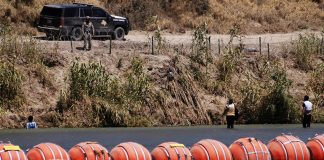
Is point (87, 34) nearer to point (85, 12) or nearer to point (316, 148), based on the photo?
point (85, 12)

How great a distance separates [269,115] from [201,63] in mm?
4709

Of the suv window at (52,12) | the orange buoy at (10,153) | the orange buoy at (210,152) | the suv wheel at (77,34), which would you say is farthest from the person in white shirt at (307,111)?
the orange buoy at (10,153)

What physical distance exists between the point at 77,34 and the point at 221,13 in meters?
16.1

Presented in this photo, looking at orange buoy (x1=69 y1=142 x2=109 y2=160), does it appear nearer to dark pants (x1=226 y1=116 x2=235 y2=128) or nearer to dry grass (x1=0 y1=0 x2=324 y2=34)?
dark pants (x1=226 y1=116 x2=235 y2=128)

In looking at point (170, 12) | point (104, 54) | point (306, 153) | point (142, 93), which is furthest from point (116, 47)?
point (306, 153)

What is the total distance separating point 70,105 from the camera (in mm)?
46594

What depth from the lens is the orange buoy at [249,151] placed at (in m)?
31.6

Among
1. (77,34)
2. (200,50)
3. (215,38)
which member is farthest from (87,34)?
(215,38)

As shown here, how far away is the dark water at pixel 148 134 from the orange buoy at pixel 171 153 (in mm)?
8105

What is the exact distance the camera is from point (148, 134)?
44219mm

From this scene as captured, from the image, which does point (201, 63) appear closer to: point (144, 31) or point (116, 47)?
point (116, 47)

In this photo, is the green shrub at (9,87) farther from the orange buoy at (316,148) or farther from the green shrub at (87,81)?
the orange buoy at (316,148)

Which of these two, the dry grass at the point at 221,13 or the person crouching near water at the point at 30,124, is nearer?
the person crouching near water at the point at 30,124

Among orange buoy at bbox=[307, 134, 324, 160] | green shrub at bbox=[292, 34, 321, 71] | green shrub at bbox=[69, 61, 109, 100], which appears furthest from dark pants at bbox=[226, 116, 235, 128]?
orange buoy at bbox=[307, 134, 324, 160]
